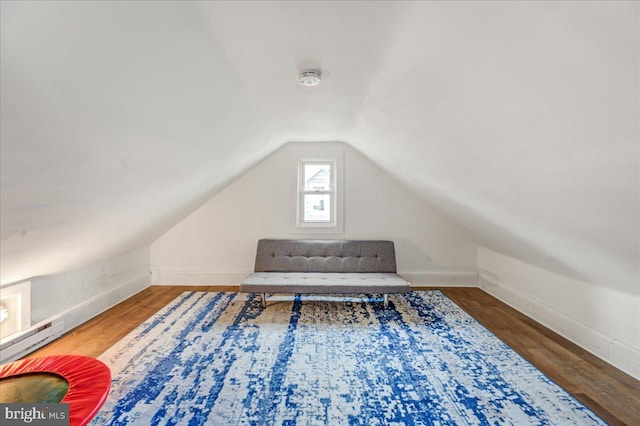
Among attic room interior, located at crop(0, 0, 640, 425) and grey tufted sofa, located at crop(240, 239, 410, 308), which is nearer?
attic room interior, located at crop(0, 0, 640, 425)

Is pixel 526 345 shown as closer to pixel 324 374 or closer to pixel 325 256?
pixel 324 374

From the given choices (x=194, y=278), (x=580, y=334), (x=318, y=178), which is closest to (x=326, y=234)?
(x=318, y=178)

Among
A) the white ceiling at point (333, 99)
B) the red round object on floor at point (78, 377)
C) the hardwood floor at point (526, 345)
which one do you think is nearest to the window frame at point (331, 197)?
the hardwood floor at point (526, 345)

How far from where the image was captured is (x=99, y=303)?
11.3ft

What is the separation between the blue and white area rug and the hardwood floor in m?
0.12

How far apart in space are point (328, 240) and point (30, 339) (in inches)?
119

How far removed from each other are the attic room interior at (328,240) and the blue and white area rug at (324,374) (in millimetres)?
18

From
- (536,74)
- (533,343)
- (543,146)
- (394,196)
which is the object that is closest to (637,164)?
(543,146)

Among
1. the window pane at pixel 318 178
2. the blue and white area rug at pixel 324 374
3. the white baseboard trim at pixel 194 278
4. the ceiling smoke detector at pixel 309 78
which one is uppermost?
the ceiling smoke detector at pixel 309 78

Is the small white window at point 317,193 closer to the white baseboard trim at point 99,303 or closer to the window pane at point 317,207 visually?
the window pane at point 317,207

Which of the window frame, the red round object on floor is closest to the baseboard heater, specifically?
the red round object on floor

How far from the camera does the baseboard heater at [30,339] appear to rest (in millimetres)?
2354

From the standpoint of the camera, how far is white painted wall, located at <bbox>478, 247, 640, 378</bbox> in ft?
7.59
